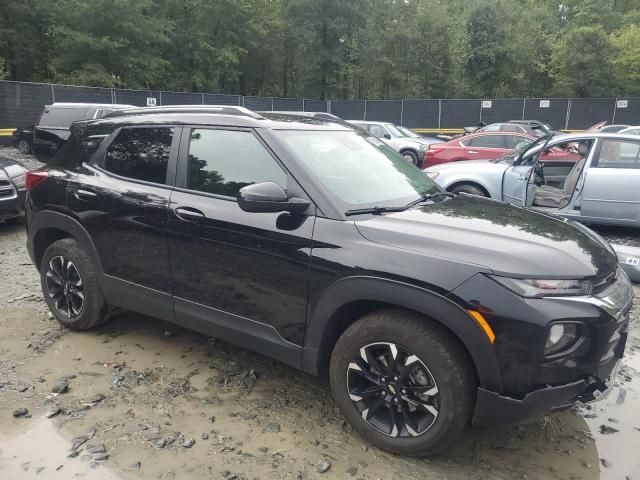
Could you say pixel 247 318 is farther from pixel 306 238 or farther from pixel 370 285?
pixel 370 285

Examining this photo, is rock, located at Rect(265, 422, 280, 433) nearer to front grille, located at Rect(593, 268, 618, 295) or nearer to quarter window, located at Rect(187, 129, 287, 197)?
quarter window, located at Rect(187, 129, 287, 197)

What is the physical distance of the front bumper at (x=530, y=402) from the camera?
2297 millimetres

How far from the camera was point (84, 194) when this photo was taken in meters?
3.81

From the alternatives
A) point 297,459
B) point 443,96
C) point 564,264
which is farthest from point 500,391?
point 443,96

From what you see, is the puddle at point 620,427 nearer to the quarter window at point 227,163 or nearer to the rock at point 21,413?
the quarter window at point 227,163

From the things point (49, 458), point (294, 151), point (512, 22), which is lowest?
point (49, 458)

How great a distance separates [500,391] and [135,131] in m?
3.05

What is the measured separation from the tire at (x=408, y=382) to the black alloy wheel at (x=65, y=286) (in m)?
2.37

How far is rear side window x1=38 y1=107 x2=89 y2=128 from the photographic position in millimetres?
12305

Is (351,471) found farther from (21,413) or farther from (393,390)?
(21,413)

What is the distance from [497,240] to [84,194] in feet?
9.86

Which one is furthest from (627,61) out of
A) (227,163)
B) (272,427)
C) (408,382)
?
(272,427)

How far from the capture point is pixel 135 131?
12.3 ft

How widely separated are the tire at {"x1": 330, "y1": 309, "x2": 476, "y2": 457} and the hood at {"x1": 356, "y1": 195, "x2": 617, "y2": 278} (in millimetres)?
384
